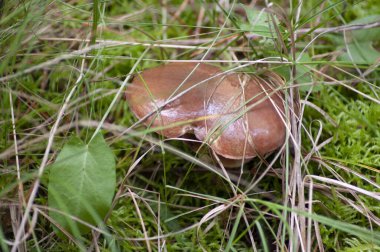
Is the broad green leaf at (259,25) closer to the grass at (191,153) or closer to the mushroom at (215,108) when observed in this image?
the grass at (191,153)

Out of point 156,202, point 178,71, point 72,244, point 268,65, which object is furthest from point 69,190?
point 268,65

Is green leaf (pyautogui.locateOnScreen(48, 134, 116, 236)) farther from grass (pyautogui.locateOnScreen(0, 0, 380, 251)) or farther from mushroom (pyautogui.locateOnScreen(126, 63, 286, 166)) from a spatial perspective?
mushroom (pyautogui.locateOnScreen(126, 63, 286, 166))

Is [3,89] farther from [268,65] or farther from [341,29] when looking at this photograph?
[341,29]

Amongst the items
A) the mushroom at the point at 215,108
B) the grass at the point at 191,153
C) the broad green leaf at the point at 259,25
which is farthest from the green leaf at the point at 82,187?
the broad green leaf at the point at 259,25

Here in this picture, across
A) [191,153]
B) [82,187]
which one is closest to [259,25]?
[191,153]

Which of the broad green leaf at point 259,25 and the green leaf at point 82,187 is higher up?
the broad green leaf at point 259,25

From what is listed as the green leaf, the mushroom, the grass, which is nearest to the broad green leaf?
the grass

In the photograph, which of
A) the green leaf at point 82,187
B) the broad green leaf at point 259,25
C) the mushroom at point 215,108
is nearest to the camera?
the green leaf at point 82,187

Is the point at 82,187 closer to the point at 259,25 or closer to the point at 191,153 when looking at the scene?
the point at 191,153
